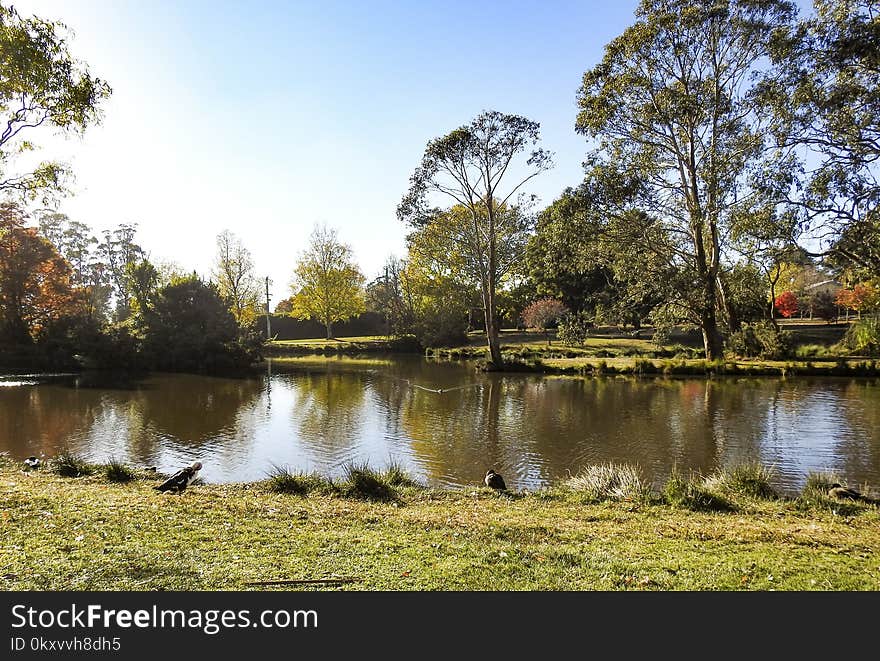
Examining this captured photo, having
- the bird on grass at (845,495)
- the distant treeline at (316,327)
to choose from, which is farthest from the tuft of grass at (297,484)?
the distant treeline at (316,327)

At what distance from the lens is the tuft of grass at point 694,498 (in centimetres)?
771

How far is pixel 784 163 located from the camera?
1989 centimetres

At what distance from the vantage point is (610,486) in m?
8.76

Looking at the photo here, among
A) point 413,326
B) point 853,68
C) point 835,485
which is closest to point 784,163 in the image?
point 853,68

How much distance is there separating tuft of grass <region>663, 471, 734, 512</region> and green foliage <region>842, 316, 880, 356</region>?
1827 cm

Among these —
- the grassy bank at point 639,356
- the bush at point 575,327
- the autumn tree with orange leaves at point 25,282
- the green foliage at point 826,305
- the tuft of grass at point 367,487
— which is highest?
the autumn tree with orange leaves at point 25,282

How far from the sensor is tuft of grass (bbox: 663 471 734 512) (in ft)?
25.3

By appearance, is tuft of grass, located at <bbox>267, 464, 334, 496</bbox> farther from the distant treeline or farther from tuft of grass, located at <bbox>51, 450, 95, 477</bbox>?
the distant treeline

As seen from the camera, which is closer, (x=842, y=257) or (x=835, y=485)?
(x=835, y=485)

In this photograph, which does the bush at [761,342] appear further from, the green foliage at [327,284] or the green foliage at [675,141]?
the green foliage at [327,284]

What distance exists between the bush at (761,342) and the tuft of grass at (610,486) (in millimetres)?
21085

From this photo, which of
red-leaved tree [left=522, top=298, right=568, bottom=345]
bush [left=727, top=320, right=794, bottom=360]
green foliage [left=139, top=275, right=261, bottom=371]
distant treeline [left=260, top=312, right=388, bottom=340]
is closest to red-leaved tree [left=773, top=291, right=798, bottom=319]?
red-leaved tree [left=522, top=298, right=568, bottom=345]
